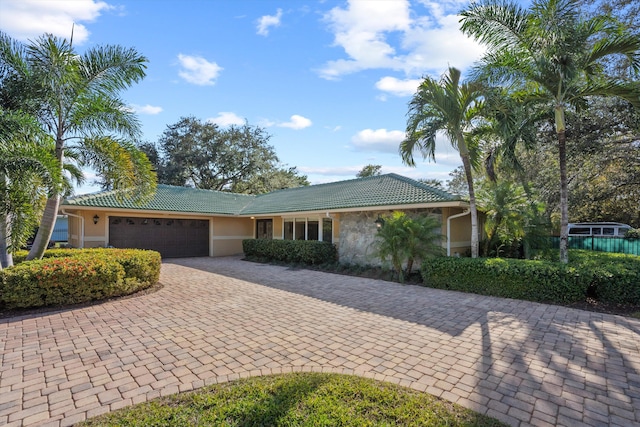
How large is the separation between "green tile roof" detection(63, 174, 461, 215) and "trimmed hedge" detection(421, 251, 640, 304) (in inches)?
100

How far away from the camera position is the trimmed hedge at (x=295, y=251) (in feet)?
45.8

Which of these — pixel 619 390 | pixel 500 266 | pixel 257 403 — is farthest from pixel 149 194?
pixel 619 390

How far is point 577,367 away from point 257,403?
416 cm

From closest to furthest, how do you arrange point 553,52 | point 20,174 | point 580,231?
point 20,174, point 553,52, point 580,231

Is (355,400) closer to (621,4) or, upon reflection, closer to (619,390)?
(619,390)

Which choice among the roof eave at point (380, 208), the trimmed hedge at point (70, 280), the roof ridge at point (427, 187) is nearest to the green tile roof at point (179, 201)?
the roof eave at point (380, 208)

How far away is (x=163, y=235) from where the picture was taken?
677 inches

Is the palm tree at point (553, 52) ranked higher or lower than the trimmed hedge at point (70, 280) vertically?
higher

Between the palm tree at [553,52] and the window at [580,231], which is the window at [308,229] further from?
the window at [580,231]

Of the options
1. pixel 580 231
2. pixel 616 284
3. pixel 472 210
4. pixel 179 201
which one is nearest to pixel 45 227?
pixel 179 201

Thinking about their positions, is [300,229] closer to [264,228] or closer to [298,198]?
[298,198]

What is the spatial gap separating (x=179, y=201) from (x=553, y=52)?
1715 cm

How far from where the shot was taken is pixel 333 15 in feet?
28.5

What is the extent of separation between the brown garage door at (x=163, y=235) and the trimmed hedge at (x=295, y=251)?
3528 mm
